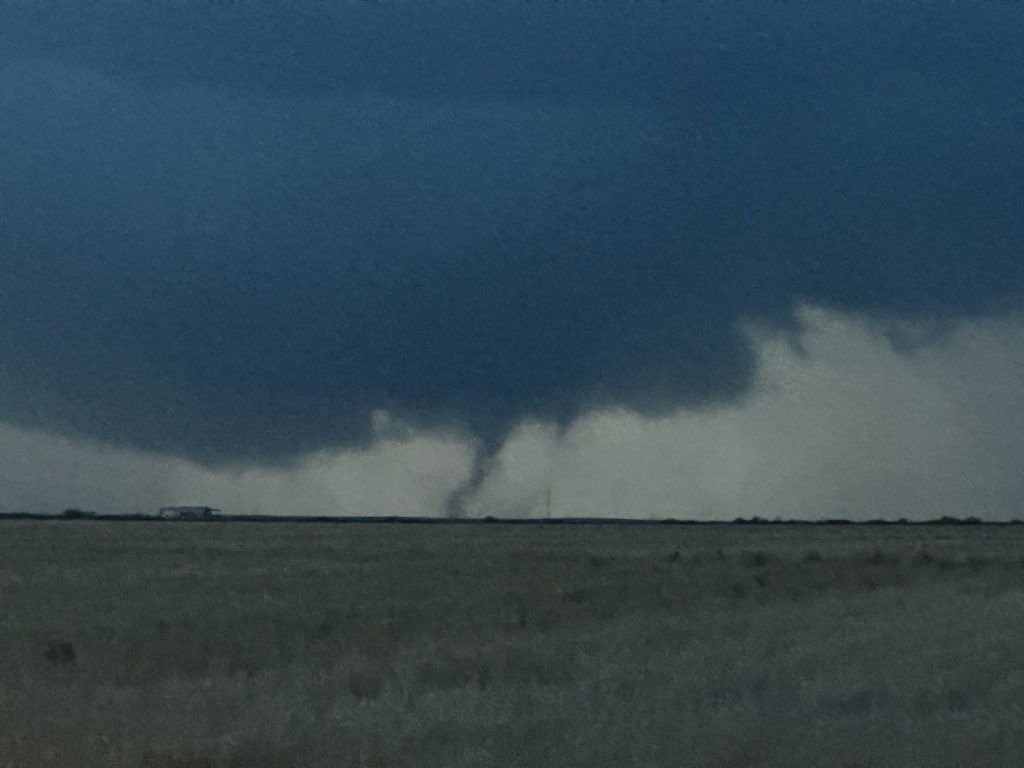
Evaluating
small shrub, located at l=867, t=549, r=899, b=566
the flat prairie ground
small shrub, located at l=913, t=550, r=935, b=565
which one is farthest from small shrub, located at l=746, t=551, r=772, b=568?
the flat prairie ground

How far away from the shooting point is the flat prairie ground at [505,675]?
40.9 ft

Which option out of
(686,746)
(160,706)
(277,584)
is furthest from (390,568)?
(686,746)

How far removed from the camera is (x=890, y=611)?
27.6m

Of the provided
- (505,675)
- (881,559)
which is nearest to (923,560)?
(881,559)

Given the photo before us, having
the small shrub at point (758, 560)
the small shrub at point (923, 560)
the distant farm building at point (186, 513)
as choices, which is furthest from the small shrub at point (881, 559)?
the distant farm building at point (186, 513)

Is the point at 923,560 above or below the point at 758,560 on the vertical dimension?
above

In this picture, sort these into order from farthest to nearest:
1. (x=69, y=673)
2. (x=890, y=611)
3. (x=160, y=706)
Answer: (x=890, y=611)
(x=69, y=673)
(x=160, y=706)

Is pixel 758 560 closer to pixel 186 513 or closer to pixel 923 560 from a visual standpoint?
pixel 923 560

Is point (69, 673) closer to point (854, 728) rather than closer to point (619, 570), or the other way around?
point (854, 728)

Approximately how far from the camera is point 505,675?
698 inches

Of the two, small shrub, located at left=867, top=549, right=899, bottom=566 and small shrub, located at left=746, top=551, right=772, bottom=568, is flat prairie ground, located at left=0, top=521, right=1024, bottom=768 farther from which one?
small shrub, located at left=867, top=549, right=899, bottom=566

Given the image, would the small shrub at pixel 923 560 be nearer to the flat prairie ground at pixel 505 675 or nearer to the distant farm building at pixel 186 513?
the flat prairie ground at pixel 505 675

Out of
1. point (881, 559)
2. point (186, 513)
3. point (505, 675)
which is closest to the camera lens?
point (505, 675)

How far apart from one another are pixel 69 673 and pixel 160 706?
450 centimetres
